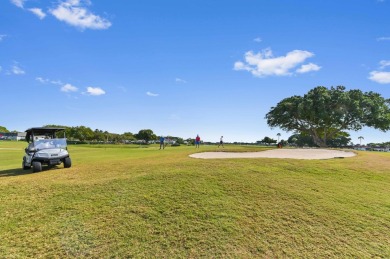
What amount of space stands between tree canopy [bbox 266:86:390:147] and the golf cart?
154 ft

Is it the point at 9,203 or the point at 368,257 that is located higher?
the point at 9,203

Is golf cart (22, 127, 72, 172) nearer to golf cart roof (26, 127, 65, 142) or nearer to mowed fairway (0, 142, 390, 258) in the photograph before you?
golf cart roof (26, 127, 65, 142)

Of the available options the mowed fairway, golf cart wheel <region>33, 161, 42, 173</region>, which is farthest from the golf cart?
the mowed fairway

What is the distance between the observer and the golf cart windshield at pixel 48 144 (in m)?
13.8

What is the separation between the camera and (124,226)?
692cm

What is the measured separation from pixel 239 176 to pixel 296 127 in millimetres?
55221

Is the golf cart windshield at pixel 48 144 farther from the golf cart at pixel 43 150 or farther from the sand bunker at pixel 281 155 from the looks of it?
the sand bunker at pixel 281 155

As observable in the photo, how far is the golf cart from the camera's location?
44.0 feet

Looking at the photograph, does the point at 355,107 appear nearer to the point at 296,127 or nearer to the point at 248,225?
the point at 296,127

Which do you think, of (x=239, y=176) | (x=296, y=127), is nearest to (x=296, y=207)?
(x=239, y=176)

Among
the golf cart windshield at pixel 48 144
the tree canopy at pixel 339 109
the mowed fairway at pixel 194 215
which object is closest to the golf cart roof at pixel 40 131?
the golf cart windshield at pixel 48 144

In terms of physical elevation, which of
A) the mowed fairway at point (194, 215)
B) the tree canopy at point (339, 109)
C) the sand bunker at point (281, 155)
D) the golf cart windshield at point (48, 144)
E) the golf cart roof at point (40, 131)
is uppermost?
the tree canopy at point (339, 109)

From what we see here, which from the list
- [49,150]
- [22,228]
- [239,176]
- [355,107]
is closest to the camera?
[22,228]

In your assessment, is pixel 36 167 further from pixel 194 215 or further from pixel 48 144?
pixel 194 215
